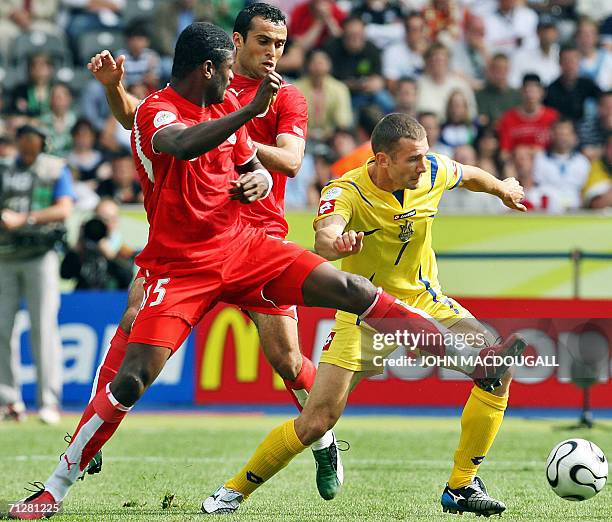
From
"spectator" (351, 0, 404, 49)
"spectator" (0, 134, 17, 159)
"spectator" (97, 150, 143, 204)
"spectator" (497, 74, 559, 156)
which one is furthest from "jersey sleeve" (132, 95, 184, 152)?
"spectator" (351, 0, 404, 49)

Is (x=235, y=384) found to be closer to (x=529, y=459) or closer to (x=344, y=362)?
(x=529, y=459)

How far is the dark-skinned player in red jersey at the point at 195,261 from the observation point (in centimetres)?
645

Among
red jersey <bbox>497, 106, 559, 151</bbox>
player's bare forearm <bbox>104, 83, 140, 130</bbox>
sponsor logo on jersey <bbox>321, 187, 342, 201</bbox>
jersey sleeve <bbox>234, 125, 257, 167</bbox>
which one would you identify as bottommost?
red jersey <bbox>497, 106, 559, 151</bbox>

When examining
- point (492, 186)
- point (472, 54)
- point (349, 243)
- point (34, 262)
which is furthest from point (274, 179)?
point (472, 54)

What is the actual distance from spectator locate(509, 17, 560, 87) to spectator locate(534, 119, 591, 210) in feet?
6.55

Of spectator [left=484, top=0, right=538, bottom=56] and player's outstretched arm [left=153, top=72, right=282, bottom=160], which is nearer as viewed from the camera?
player's outstretched arm [left=153, top=72, right=282, bottom=160]

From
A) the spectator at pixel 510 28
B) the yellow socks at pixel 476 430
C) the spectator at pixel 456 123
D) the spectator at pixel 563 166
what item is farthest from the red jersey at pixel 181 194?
the spectator at pixel 510 28

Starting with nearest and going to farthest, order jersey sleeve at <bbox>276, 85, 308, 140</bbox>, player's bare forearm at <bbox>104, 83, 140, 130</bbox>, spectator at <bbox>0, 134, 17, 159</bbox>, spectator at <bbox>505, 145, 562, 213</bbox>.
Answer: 1. player's bare forearm at <bbox>104, 83, 140, 130</bbox>
2. jersey sleeve at <bbox>276, 85, 308, 140</bbox>
3. spectator at <bbox>505, 145, 562, 213</bbox>
4. spectator at <bbox>0, 134, 17, 159</bbox>

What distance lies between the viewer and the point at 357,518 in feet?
22.3

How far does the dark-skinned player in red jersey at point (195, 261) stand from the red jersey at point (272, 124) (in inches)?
36.5

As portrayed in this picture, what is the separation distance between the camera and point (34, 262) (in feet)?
40.0

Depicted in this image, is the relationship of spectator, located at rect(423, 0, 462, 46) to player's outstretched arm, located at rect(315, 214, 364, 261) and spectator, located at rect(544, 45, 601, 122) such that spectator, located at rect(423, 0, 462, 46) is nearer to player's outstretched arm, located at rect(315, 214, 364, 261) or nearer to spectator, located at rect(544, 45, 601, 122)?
spectator, located at rect(544, 45, 601, 122)

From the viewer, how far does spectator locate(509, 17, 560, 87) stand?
17562mm

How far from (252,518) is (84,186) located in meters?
9.51
